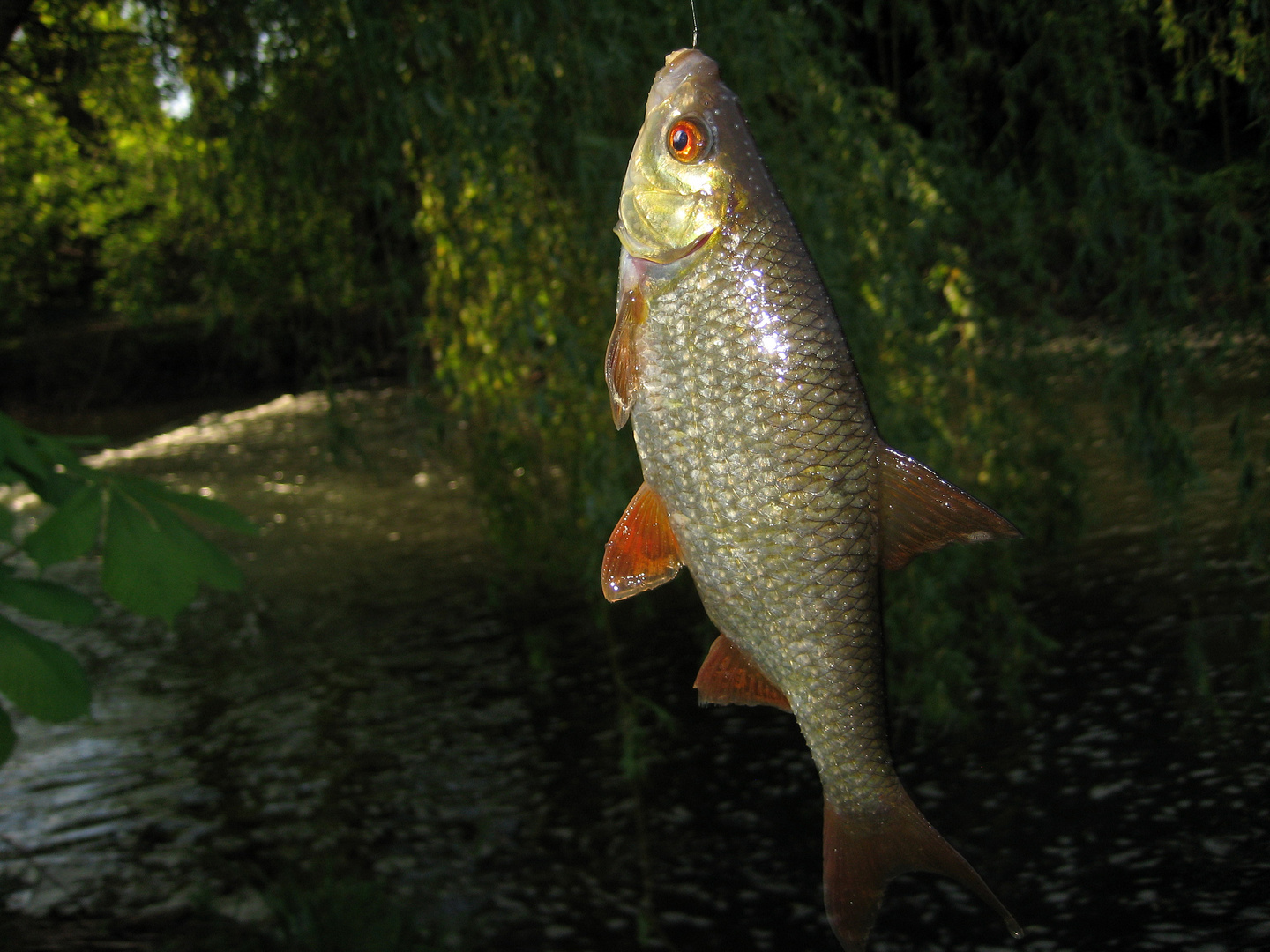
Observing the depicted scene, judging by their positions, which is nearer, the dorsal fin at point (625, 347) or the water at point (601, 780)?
the dorsal fin at point (625, 347)

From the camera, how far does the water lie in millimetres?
3967

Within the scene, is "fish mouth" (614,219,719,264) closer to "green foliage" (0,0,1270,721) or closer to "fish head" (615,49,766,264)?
"fish head" (615,49,766,264)

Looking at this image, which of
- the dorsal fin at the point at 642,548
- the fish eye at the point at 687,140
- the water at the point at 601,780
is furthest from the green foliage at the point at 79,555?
the water at the point at 601,780

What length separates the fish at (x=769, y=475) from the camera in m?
1.04

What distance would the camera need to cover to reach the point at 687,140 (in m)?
1.10

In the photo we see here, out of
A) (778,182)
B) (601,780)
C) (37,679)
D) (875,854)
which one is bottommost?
(601,780)

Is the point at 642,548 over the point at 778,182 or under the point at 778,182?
under

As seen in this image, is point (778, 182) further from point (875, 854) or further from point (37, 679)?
point (875, 854)

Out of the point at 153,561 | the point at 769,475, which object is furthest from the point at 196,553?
the point at 769,475

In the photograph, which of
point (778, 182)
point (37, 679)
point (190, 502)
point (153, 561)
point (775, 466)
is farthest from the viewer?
point (778, 182)

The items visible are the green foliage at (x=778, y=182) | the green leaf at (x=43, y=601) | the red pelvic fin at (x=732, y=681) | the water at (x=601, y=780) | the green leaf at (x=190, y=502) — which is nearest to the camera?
the red pelvic fin at (x=732, y=681)

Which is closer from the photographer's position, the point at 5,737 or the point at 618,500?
the point at 5,737

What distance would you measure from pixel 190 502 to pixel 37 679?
0.45m

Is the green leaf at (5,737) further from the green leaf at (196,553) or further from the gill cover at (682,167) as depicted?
the gill cover at (682,167)
